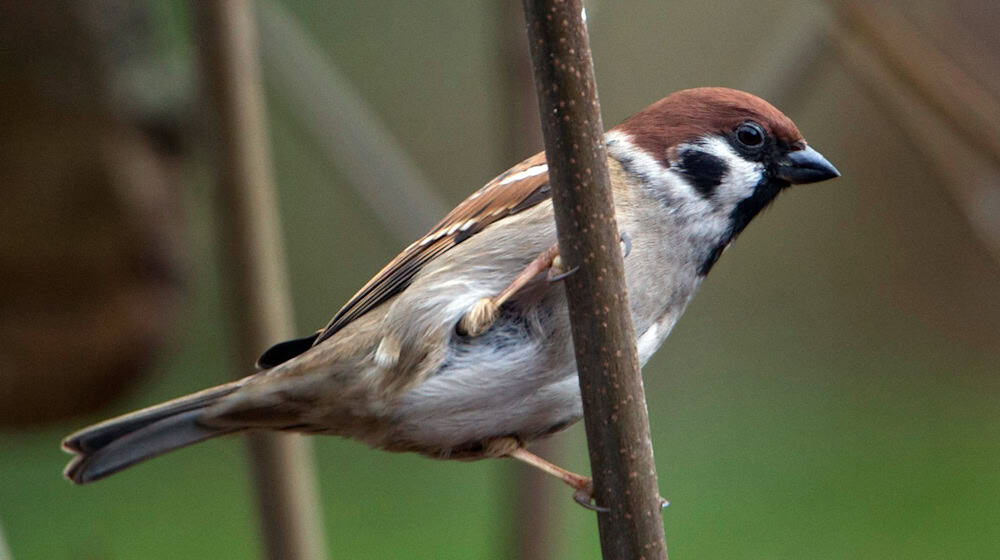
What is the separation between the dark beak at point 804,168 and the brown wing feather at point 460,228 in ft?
1.62

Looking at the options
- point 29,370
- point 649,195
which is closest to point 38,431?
point 29,370

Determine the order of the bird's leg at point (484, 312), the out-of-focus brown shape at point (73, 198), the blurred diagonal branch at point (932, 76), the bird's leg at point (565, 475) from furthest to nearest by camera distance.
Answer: the out-of-focus brown shape at point (73, 198) → the blurred diagonal branch at point (932, 76) → the bird's leg at point (565, 475) → the bird's leg at point (484, 312)

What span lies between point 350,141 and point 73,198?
1.19 metres

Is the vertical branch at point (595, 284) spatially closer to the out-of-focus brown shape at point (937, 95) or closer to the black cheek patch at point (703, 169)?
the black cheek patch at point (703, 169)

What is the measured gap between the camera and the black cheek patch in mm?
2330

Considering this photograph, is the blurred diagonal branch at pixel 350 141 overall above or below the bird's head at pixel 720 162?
above

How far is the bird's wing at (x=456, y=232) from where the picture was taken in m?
2.36

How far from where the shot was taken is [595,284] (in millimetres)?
1567

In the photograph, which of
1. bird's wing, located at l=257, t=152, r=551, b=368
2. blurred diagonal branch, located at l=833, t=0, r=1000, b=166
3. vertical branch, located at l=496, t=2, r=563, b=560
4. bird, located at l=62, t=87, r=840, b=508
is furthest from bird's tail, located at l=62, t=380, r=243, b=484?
blurred diagonal branch, located at l=833, t=0, r=1000, b=166

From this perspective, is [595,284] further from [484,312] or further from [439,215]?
[439,215]

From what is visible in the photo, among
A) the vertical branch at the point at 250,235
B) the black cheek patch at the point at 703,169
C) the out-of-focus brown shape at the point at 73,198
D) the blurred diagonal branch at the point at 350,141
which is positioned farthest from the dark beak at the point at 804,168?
the out-of-focus brown shape at the point at 73,198

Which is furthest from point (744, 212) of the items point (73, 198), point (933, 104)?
point (73, 198)

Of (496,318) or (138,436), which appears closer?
(496,318)

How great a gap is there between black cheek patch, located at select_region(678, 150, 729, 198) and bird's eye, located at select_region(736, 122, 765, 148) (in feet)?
0.21
